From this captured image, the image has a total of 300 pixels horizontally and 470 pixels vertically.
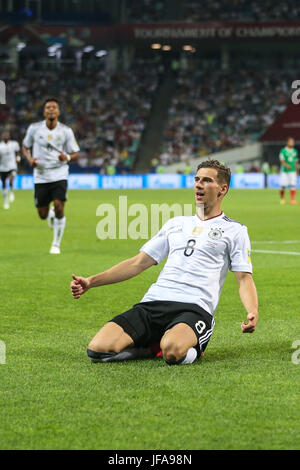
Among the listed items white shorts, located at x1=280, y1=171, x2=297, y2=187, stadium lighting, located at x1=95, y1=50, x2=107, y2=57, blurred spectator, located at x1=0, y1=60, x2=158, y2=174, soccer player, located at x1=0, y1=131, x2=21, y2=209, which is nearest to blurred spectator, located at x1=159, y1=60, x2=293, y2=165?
blurred spectator, located at x1=0, y1=60, x2=158, y2=174

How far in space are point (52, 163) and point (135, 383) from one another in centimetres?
969

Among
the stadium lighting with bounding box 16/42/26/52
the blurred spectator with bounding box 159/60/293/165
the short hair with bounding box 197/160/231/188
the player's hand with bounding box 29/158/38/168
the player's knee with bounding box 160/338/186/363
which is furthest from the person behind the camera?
the stadium lighting with bounding box 16/42/26/52

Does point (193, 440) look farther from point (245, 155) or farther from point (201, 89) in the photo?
point (201, 89)

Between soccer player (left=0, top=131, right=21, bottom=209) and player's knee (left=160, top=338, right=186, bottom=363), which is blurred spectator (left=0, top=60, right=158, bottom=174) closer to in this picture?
soccer player (left=0, top=131, right=21, bottom=209)

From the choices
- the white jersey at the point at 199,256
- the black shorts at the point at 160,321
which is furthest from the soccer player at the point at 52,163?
the black shorts at the point at 160,321

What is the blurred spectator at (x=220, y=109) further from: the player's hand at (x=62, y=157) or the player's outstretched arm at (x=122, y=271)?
the player's outstretched arm at (x=122, y=271)

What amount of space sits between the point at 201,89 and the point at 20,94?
1120 centimetres

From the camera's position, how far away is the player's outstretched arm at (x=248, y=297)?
19.6 ft

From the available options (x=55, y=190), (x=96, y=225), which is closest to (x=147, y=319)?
(x=55, y=190)

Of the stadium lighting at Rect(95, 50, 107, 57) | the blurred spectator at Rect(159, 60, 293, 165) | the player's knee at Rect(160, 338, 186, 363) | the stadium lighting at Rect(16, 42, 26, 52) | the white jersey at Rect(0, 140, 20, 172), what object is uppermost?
the stadium lighting at Rect(16, 42, 26, 52)

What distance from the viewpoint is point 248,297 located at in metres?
6.28

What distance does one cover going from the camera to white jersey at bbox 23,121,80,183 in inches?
585

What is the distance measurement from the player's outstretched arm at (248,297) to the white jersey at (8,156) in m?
24.0

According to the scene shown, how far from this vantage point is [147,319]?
6535 millimetres
